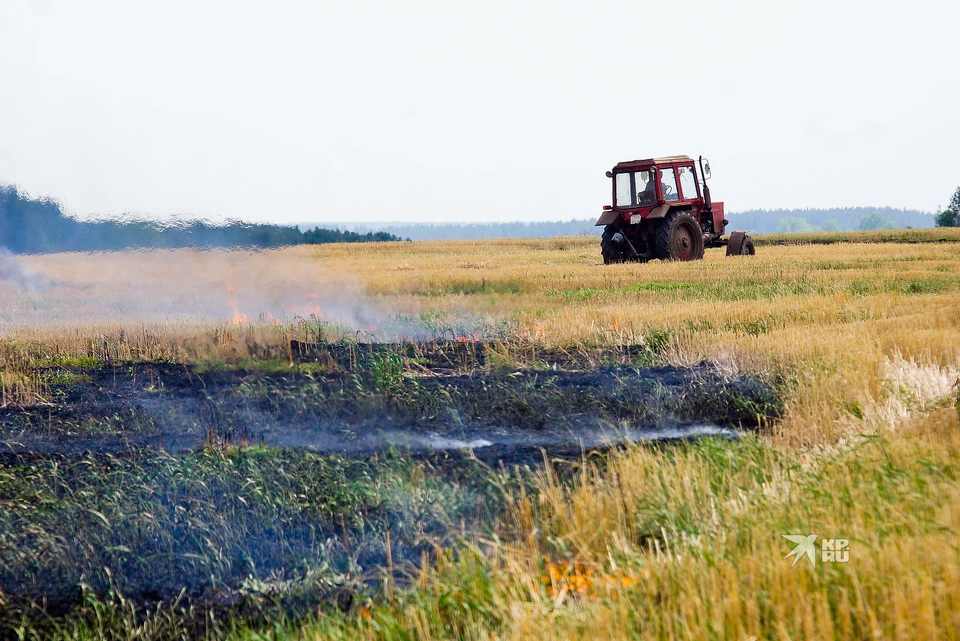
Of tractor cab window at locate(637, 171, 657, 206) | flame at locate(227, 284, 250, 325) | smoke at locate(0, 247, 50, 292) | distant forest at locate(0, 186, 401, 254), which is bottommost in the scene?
flame at locate(227, 284, 250, 325)

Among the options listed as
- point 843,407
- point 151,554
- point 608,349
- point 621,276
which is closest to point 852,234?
point 621,276

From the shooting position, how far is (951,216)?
75.3 m

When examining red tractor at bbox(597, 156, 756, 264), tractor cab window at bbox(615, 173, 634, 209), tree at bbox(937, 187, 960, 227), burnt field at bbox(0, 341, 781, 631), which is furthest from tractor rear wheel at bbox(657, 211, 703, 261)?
tree at bbox(937, 187, 960, 227)

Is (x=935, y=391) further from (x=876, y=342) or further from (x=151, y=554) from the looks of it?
(x=151, y=554)

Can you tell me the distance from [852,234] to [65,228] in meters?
38.9

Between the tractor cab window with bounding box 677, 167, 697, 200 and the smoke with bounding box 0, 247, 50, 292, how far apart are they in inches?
565

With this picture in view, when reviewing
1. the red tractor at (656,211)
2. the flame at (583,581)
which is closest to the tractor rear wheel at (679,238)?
the red tractor at (656,211)

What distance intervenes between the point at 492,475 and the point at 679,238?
16.7m

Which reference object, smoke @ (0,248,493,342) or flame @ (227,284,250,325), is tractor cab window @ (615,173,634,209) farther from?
flame @ (227,284,250,325)

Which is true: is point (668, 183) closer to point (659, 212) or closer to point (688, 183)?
point (688, 183)

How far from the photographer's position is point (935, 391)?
22.9 feet

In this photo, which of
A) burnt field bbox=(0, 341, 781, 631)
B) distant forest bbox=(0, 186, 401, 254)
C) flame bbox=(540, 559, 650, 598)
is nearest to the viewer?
flame bbox=(540, 559, 650, 598)

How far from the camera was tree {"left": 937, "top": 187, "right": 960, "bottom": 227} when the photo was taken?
74938 mm

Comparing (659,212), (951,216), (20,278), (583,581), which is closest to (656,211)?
(659,212)
